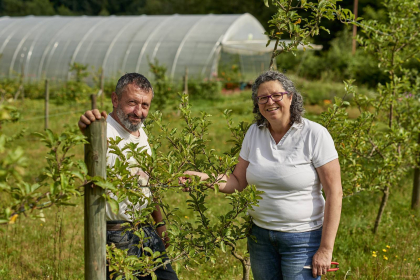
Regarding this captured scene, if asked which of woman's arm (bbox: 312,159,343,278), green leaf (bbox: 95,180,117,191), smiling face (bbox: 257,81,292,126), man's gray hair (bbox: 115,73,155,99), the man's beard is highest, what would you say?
man's gray hair (bbox: 115,73,155,99)

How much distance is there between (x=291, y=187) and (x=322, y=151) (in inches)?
10.7

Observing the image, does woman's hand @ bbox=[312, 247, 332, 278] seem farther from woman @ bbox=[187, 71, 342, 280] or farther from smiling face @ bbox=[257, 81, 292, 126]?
smiling face @ bbox=[257, 81, 292, 126]

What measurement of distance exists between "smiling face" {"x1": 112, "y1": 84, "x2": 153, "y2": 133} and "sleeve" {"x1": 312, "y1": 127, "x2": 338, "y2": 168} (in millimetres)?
1084

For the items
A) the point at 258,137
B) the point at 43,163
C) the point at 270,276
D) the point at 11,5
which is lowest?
the point at 43,163

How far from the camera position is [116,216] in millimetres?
2723

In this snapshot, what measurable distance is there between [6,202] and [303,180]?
4.60 m

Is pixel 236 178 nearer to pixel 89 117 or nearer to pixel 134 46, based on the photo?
pixel 89 117

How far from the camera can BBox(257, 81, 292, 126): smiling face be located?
267cm

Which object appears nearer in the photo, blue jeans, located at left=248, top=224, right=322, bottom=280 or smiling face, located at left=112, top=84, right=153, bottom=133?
blue jeans, located at left=248, top=224, right=322, bottom=280

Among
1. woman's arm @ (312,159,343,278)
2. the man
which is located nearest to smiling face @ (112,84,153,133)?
the man

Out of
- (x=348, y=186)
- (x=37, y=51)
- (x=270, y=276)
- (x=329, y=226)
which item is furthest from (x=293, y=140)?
(x=37, y=51)

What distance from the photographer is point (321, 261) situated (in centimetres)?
255

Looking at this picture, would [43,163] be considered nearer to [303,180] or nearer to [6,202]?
[6,202]

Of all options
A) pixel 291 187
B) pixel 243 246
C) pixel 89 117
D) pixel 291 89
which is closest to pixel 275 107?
pixel 291 89
